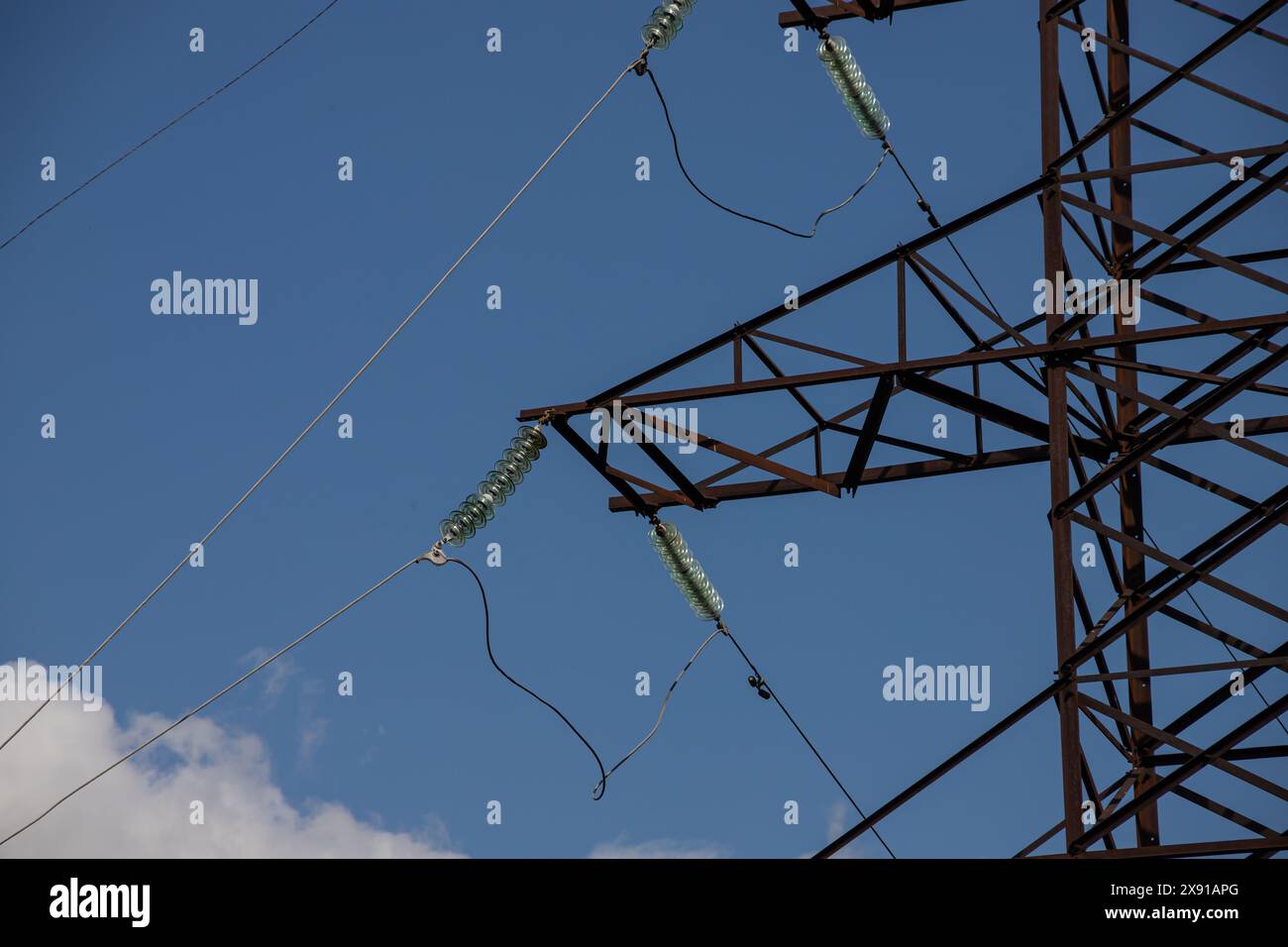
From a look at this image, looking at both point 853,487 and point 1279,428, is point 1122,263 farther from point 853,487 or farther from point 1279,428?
point 853,487

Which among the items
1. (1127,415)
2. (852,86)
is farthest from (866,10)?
(1127,415)

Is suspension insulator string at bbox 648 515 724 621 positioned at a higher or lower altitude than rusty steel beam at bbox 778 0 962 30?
lower

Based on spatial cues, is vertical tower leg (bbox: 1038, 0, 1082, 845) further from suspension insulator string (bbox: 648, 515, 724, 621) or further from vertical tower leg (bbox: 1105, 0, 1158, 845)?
suspension insulator string (bbox: 648, 515, 724, 621)

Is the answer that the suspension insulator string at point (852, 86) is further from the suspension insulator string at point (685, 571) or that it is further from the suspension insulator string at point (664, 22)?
the suspension insulator string at point (685, 571)

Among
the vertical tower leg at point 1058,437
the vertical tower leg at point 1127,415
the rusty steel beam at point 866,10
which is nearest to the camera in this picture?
the vertical tower leg at point 1058,437

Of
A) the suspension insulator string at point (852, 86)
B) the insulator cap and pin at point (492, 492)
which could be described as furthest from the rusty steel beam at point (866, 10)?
the insulator cap and pin at point (492, 492)

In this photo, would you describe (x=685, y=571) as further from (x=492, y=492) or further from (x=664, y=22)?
(x=664, y=22)

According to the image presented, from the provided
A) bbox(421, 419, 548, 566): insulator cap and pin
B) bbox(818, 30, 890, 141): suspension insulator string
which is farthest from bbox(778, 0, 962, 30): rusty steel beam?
bbox(421, 419, 548, 566): insulator cap and pin

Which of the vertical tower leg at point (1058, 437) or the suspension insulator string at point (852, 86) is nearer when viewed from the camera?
the vertical tower leg at point (1058, 437)

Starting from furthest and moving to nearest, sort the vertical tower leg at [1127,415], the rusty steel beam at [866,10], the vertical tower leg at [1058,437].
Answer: the rusty steel beam at [866,10] → the vertical tower leg at [1127,415] → the vertical tower leg at [1058,437]

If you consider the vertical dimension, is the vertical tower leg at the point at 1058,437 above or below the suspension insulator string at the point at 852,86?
below

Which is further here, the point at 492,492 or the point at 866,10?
the point at 866,10

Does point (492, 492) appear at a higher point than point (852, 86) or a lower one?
lower
